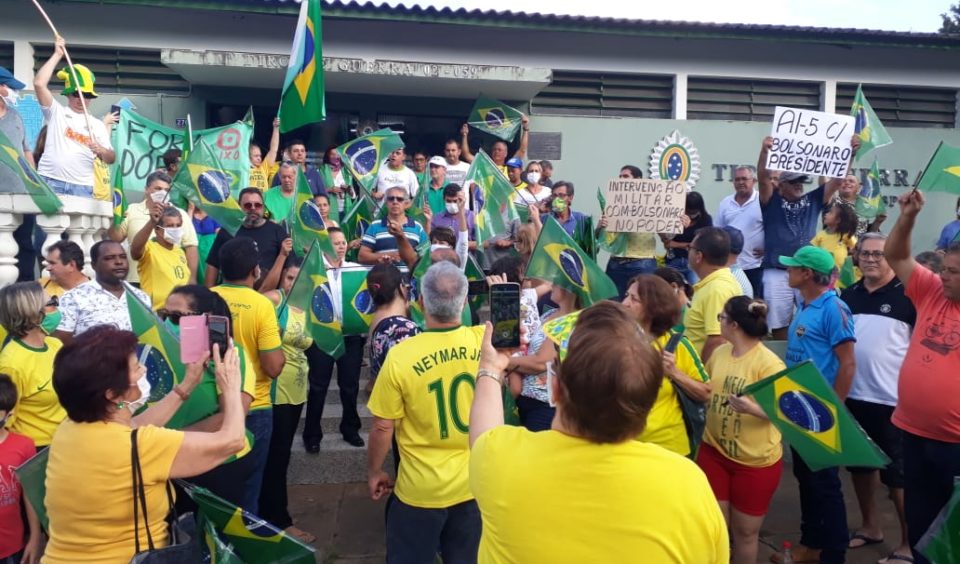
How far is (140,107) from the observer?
32.3 feet

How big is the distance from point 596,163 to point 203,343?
877cm

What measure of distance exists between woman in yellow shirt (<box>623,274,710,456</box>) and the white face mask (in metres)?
4.08

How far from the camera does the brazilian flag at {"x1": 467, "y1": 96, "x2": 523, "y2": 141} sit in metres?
9.91

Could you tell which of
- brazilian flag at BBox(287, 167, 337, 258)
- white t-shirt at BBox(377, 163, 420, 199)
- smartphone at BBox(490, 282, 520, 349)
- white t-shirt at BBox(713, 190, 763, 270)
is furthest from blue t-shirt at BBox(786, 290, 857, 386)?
white t-shirt at BBox(377, 163, 420, 199)

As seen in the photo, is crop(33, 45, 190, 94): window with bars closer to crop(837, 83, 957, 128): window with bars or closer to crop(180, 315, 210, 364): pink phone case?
crop(180, 315, 210, 364): pink phone case

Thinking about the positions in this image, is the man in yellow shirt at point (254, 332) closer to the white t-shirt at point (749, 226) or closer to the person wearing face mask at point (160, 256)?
the person wearing face mask at point (160, 256)

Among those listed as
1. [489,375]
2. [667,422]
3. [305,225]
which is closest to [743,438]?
[667,422]

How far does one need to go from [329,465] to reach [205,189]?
7.95 ft

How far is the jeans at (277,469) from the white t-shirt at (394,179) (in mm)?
4316

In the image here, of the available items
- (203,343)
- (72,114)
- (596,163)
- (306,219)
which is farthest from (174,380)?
(596,163)

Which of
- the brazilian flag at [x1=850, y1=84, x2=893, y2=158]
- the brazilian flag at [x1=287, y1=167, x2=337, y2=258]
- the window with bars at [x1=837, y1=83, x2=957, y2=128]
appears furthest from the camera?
the window with bars at [x1=837, y1=83, x2=957, y2=128]

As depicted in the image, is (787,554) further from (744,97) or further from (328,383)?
(744,97)

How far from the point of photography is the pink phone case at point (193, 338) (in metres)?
2.79

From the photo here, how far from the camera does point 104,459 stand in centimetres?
241
